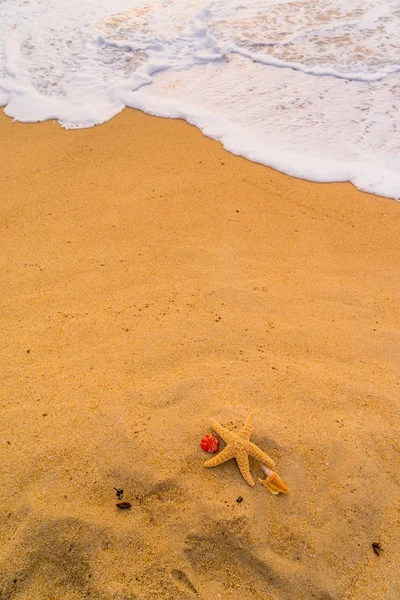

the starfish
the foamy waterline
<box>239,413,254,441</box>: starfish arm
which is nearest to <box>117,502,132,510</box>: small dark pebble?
the starfish

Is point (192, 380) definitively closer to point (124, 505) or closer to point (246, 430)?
point (246, 430)

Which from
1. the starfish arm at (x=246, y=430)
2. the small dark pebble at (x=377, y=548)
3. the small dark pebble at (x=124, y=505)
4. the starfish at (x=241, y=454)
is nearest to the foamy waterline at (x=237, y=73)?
the starfish arm at (x=246, y=430)

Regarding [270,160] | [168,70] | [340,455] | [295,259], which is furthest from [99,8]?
[340,455]

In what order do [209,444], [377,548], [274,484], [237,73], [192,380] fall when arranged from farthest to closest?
1. [237,73]
2. [192,380]
3. [209,444]
4. [274,484]
5. [377,548]

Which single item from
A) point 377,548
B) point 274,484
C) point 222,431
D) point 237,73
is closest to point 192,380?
point 222,431

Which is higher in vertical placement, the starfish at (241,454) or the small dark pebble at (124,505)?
the starfish at (241,454)

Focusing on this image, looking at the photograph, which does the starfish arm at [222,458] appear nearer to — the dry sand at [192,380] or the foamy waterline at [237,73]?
the dry sand at [192,380]
